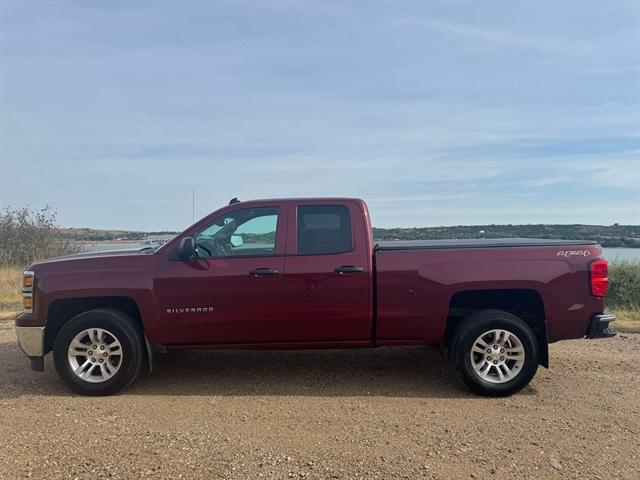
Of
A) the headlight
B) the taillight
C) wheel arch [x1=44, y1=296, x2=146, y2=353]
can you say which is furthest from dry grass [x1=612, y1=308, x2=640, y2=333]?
the headlight

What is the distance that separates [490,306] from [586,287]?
3.07ft

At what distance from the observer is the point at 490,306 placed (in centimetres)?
560

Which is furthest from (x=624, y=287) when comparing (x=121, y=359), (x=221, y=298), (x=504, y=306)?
(x=121, y=359)

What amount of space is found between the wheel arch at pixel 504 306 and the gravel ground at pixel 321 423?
599 mm

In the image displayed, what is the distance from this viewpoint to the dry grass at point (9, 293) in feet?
35.5

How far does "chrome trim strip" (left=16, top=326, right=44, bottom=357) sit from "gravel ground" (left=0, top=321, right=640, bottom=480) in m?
0.41

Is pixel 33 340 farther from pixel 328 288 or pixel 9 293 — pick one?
pixel 9 293

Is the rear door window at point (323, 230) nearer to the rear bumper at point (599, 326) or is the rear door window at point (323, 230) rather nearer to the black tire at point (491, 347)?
the black tire at point (491, 347)

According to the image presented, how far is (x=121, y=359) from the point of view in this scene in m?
5.18

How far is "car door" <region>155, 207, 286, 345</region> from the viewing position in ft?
17.1

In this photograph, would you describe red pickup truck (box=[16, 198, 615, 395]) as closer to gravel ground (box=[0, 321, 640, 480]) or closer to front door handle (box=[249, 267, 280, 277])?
front door handle (box=[249, 267, 280, 277])

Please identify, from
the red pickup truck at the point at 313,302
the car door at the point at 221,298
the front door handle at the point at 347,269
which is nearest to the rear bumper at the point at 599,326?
the red pickup truck at the point at 313,302

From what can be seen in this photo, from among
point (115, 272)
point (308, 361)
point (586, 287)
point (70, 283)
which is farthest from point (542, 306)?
point (70, 283)

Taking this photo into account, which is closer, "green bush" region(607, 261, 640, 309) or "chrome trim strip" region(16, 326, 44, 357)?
"chrome trim strip" region(16, 326, 44, 357)
